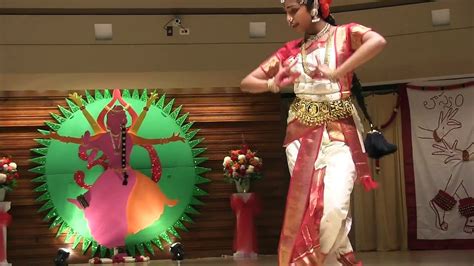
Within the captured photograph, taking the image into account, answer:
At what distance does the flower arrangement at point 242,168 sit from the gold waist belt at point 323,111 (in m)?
5.42

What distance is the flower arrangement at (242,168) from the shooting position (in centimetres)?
910

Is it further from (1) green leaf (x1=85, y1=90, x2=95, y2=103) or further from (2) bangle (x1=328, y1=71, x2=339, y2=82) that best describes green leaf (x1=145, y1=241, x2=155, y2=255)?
(2) bangle (x1=328, y1=71, x2=339, y2=82)

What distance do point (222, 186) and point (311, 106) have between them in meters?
6.06

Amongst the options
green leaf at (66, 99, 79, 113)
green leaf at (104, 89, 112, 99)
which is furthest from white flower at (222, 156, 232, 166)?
green leaf at (66, 99, 79, 113)

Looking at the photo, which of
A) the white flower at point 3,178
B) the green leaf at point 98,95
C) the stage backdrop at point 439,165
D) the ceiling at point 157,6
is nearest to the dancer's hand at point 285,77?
the white flower at point 3,178

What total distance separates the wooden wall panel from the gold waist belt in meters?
6.01

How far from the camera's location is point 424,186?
961 centimetres

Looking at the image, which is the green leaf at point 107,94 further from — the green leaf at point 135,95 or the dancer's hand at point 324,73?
the dancer's hand at point 324,73

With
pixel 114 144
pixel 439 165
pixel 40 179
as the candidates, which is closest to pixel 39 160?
pixel 40 179

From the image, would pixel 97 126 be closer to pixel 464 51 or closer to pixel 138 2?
pixel 138 2

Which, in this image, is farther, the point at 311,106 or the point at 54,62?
the point at 54,62

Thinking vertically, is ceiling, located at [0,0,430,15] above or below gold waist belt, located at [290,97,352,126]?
above

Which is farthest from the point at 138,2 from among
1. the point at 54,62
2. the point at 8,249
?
the point at 8,249

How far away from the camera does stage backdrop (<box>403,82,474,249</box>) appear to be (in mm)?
9461
